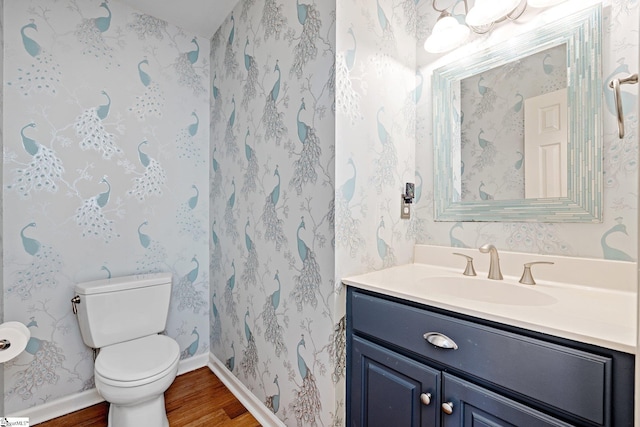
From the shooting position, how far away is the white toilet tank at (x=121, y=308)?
1547mm

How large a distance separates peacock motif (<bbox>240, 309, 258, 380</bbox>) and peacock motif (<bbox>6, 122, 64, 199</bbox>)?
132 centimetres

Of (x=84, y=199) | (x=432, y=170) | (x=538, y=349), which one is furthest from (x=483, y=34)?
(x=84, y=199)

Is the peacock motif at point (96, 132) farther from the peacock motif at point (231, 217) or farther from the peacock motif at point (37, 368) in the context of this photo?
the peacock motif at point (37, 368)

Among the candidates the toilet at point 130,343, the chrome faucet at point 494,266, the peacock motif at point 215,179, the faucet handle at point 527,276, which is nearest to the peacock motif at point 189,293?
the toilet at point 130,343

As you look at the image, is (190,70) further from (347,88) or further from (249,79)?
(347,88)

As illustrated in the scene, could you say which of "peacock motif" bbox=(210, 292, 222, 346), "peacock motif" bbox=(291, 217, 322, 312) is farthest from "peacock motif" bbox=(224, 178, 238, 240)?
"peacock motif" bbox=(291, 217, 322, 312)

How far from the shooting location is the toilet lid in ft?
4.28

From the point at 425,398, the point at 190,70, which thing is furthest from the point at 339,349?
the point at 190,70

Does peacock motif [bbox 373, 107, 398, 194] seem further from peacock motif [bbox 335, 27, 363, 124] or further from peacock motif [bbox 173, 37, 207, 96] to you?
peacock motif [bbox 173, 37, 207, 96]

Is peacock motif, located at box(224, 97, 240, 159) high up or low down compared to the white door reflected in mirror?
up

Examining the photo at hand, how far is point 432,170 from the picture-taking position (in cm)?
148

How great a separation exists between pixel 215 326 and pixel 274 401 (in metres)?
0.83

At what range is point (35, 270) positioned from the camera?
1.57m

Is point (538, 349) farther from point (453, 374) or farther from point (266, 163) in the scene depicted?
point (266, 163)
